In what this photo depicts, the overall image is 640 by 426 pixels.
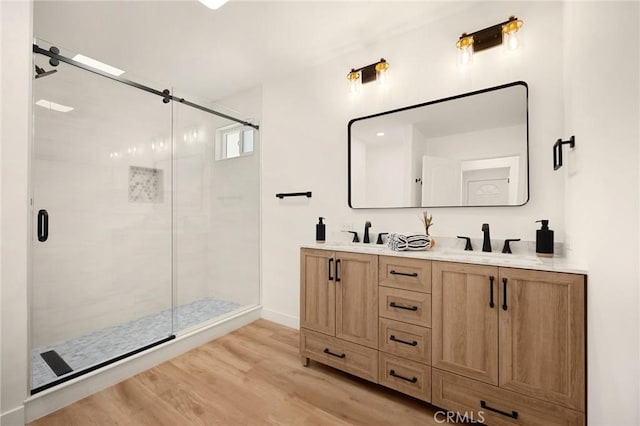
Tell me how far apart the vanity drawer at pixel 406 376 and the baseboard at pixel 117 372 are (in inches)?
62.3

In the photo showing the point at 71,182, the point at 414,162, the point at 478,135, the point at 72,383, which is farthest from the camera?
the point at 71,182

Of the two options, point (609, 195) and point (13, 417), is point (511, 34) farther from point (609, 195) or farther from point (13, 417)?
point (13, 417)

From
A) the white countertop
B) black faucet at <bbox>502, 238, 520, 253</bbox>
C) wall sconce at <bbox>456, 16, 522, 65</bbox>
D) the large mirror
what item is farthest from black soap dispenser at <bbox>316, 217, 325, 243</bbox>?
wall sconce at <bbox>456, 16, 522, 65</bbox>

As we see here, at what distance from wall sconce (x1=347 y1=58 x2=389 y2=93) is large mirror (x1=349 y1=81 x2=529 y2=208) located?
31 centimetres

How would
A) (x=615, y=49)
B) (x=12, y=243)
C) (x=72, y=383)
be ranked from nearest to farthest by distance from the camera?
(x=615, y=49)
(x=12, y=243)
(x=72, y=383)

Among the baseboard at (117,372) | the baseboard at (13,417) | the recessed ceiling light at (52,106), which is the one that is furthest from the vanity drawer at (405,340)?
the recessed ceiling light at (52,106)

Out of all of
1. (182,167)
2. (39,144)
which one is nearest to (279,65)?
(182,167)

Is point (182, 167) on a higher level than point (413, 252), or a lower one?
higher

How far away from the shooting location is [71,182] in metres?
2.35

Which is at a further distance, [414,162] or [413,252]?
[414,162]

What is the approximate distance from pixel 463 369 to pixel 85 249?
3.07 m

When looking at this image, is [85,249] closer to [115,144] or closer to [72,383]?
[115,144]

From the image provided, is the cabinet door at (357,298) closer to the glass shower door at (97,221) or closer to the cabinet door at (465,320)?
the cabinet door at (465,320)

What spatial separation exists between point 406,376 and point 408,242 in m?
0.80
